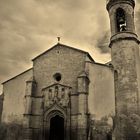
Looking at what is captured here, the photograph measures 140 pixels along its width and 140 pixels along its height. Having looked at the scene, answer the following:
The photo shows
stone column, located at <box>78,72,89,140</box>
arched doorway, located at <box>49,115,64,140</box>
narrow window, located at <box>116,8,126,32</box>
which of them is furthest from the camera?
narrow window, located at <box>116,8,126,32</box>

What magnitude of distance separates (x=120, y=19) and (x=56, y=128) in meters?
11.1

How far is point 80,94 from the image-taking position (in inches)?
747

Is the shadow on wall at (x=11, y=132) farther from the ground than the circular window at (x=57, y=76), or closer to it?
closer to it

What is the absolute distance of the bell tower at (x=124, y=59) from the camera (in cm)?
1823

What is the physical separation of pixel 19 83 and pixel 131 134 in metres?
10.8

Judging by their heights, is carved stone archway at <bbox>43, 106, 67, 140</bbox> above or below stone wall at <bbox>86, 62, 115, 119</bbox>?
below

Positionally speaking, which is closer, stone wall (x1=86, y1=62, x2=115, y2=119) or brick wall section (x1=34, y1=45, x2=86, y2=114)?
stone wall (x1=86, y1=62, x2=115, y2=119)

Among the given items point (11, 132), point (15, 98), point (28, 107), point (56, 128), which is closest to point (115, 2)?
point (28, 107)

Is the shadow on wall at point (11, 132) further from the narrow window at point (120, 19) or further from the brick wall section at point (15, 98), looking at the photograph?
the narrow window at point (120, 19)

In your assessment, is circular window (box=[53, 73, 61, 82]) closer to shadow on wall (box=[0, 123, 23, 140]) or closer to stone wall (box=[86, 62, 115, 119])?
stone wall (box=[86, 62, 115, 119])

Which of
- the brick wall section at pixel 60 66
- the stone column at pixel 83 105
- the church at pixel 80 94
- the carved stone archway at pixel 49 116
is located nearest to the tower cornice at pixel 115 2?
the church at pixel 80 94

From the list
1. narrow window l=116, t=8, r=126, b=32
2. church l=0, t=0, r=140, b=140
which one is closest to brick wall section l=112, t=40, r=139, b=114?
church l=0, t=0, r=140, b=140

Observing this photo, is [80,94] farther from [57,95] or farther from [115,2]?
[115,2]

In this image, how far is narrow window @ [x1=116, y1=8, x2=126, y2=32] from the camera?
2133 cm
